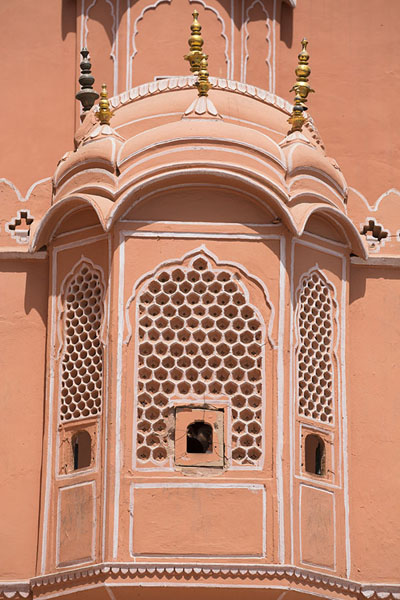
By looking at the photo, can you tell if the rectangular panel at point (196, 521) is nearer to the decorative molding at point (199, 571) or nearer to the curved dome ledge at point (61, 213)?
the decorative molding at point (199, 571)

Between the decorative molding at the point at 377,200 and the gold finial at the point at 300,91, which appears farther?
the decorative molding at the point at 377,200

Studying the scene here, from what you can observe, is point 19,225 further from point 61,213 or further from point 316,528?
point 316,528

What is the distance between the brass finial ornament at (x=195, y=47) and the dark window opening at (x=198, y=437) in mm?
3674

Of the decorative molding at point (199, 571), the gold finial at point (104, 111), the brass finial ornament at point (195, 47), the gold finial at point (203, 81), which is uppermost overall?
the brass finial ornament at point (195, 47)

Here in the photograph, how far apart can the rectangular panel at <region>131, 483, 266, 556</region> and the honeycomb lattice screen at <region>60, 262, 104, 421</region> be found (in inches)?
45.2

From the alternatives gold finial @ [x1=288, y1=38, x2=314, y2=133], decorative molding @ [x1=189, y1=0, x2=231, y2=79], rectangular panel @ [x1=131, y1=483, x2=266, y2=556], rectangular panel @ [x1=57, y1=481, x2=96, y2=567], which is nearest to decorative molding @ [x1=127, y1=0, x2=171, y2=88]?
decorative molding @ [x1=189, y1=0, x2=231, y2=79]

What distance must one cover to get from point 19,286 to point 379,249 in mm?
3640

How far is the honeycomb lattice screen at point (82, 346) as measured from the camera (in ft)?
62.0

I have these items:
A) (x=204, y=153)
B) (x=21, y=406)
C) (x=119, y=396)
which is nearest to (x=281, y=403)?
(x=119, y=396)

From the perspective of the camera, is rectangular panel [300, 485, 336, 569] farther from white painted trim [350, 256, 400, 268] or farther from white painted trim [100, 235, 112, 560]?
white painted trim [350, 256, 400, 268]

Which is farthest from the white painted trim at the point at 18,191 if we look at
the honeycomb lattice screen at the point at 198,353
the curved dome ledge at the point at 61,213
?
the honeycomb lattice screen at the point at 198,353

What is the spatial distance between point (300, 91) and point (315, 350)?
268 cm

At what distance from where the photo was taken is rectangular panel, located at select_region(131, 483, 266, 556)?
18062 mm

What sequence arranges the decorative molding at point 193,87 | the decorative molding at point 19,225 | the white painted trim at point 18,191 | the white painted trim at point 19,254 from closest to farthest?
the white painted trim at point 19,254, the decorative molding at point 19,225, the decorative molding at point 193,87, the white painted trim at point 18,191
